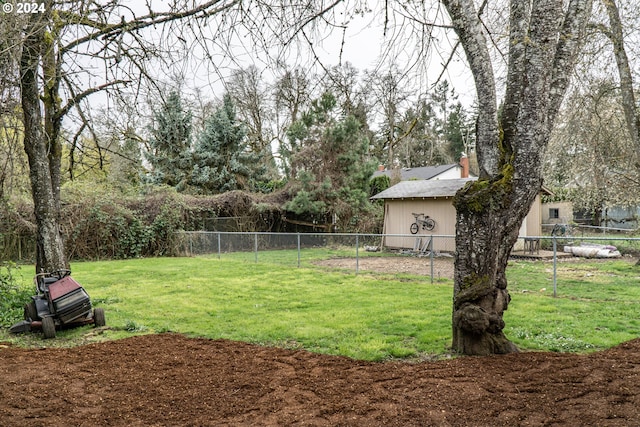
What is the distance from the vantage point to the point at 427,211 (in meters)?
16.5

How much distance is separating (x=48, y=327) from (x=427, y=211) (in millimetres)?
13442

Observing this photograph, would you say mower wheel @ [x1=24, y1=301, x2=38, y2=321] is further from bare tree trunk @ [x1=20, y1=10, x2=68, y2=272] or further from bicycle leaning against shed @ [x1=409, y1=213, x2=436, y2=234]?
bicycle leaning against shed @ [x1=409, y1=213, x2=436, y2=234]

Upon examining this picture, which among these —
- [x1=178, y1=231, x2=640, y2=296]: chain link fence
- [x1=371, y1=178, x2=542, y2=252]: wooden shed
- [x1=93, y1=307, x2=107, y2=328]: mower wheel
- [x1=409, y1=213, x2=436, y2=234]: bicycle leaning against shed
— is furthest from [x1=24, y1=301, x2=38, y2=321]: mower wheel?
[x1=409, y1=213, x2=436, y2=234]: bicycle leaning against shed

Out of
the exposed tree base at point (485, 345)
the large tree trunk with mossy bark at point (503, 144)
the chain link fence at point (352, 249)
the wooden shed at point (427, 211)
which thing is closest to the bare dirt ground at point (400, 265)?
the chain link fence at point (352, 249)

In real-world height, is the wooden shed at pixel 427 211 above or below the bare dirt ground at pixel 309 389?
above

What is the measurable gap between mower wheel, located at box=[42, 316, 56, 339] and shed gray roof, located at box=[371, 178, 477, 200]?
12.8 meters

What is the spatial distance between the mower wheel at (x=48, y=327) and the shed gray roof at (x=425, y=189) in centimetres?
1275

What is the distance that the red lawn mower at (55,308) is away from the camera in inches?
214

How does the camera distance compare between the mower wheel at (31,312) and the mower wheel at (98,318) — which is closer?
the mower wheel at (31,312)

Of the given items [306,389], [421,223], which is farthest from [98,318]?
[421,223]

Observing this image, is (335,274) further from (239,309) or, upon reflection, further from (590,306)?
(590,306)

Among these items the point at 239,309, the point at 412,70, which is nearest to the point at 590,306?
the point at 412,70

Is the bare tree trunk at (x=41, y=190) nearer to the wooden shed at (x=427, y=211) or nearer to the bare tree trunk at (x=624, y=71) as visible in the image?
the bare tree trunk at (x=624, y=71)

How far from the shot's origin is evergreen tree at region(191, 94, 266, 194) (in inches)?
824
